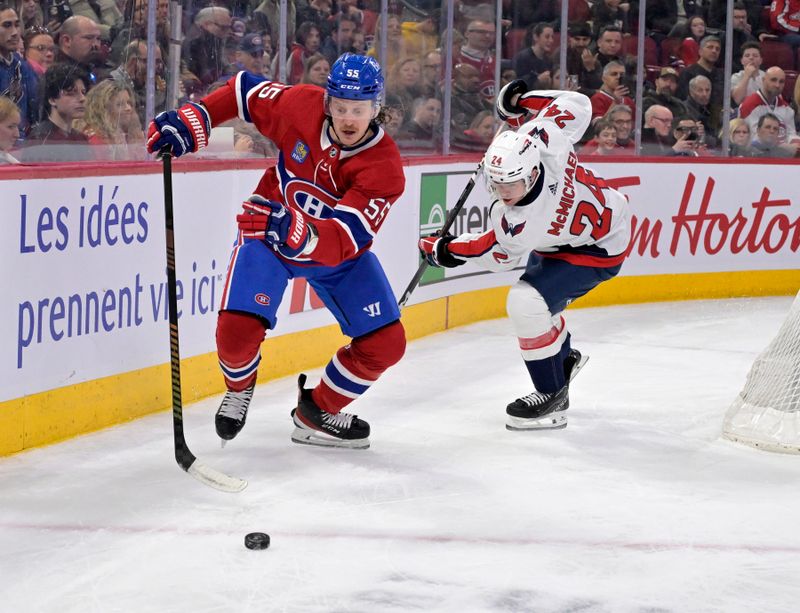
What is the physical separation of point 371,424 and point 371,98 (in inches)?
47.2

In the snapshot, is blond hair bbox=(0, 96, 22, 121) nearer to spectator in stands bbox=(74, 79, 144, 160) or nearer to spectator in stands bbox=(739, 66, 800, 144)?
spectator in stands bbox=(74, 79, 144, 160)

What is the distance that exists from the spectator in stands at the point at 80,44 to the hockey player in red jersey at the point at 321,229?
655 mm

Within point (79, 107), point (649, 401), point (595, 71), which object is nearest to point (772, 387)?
point (649, 401)

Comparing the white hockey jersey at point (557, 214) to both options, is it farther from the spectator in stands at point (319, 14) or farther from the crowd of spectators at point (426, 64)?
the spectator in stands at point (319, 14)

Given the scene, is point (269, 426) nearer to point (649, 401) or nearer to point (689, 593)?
point (649, 401)

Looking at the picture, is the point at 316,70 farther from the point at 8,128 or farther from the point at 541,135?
the point at 8,128

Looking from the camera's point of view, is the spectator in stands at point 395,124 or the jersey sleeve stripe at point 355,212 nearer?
the jersey sleeve stripe at point 355,212

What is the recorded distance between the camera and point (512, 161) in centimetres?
374

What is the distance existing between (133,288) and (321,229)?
3.11 ft

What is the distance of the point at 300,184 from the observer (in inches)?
141

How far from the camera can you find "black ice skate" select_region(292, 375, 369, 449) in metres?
3.72

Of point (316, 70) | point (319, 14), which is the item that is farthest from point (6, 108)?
point (319, 14)

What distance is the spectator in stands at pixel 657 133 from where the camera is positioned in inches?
292

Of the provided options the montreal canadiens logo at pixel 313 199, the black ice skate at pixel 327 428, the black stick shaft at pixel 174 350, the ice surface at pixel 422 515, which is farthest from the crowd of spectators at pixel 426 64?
the ice surface at pixel 422 515
